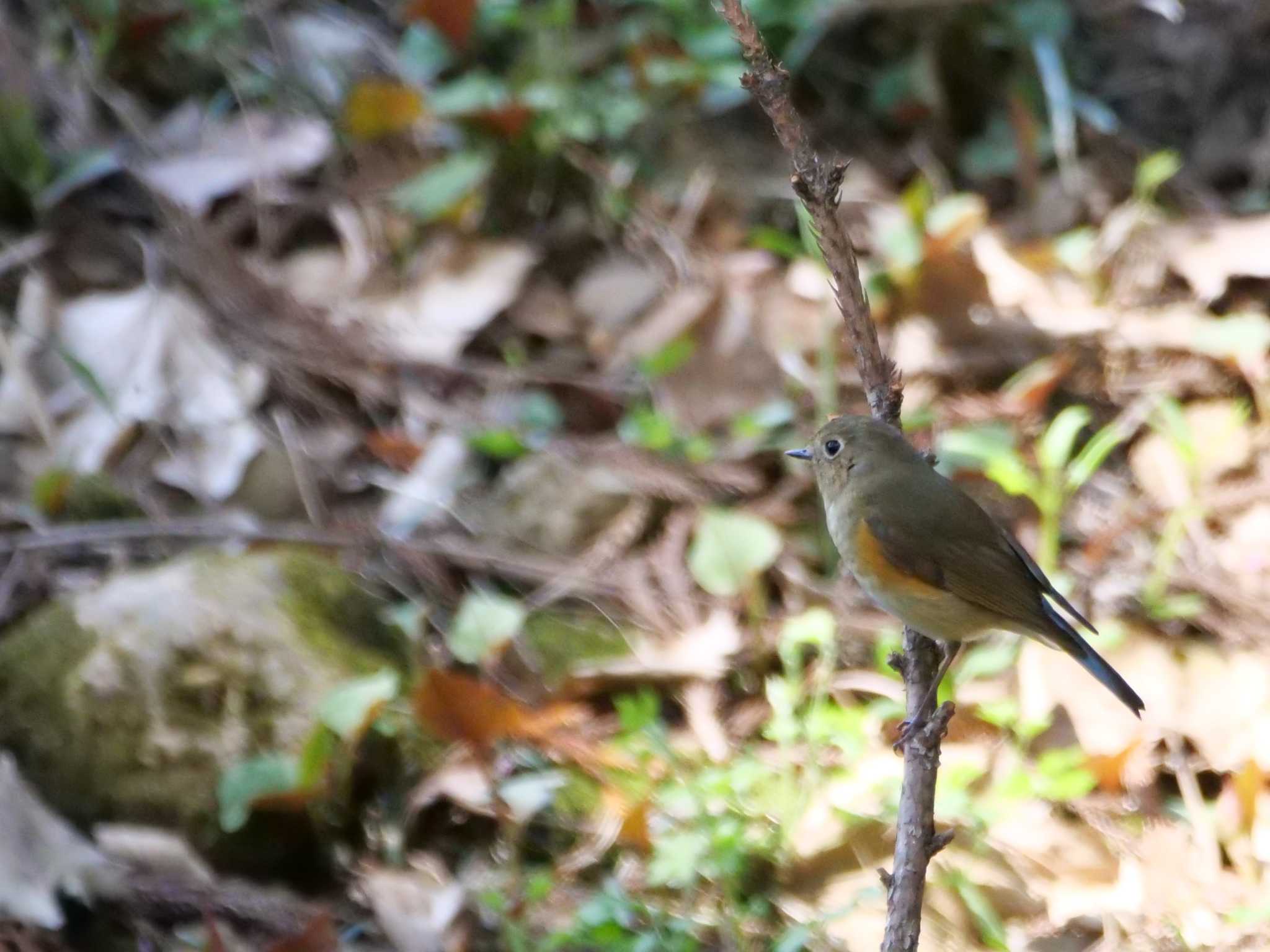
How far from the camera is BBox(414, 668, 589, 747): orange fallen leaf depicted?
9.65 feet

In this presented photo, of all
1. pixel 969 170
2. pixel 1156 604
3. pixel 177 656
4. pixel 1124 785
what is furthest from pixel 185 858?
pixel 969 170

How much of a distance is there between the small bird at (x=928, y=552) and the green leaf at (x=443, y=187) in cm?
235

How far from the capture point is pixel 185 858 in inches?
116

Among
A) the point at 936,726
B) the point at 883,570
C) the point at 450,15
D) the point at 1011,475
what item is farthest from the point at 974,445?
the point at 450,15

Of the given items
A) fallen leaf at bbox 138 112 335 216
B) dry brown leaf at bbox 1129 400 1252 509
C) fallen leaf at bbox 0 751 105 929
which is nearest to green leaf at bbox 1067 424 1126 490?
dry brown leaf at bbox 1129 400 1252 509

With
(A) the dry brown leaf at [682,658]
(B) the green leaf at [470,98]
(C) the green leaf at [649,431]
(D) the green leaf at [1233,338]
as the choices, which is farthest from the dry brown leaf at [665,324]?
(D) the green leaf at [1233,338]

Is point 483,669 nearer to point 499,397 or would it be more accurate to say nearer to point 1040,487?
point 499,397

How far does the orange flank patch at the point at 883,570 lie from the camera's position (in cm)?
274

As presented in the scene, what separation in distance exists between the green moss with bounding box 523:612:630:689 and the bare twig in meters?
1.55

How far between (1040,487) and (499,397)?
67.3 inches

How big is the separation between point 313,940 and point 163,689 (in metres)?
0.76

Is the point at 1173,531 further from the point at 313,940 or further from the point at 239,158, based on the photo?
the point at 239,158

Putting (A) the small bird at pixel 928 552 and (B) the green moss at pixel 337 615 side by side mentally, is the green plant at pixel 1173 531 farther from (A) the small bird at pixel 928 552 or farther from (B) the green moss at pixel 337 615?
(B) the green moss at pixel 337 615

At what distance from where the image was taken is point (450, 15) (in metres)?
5.25
